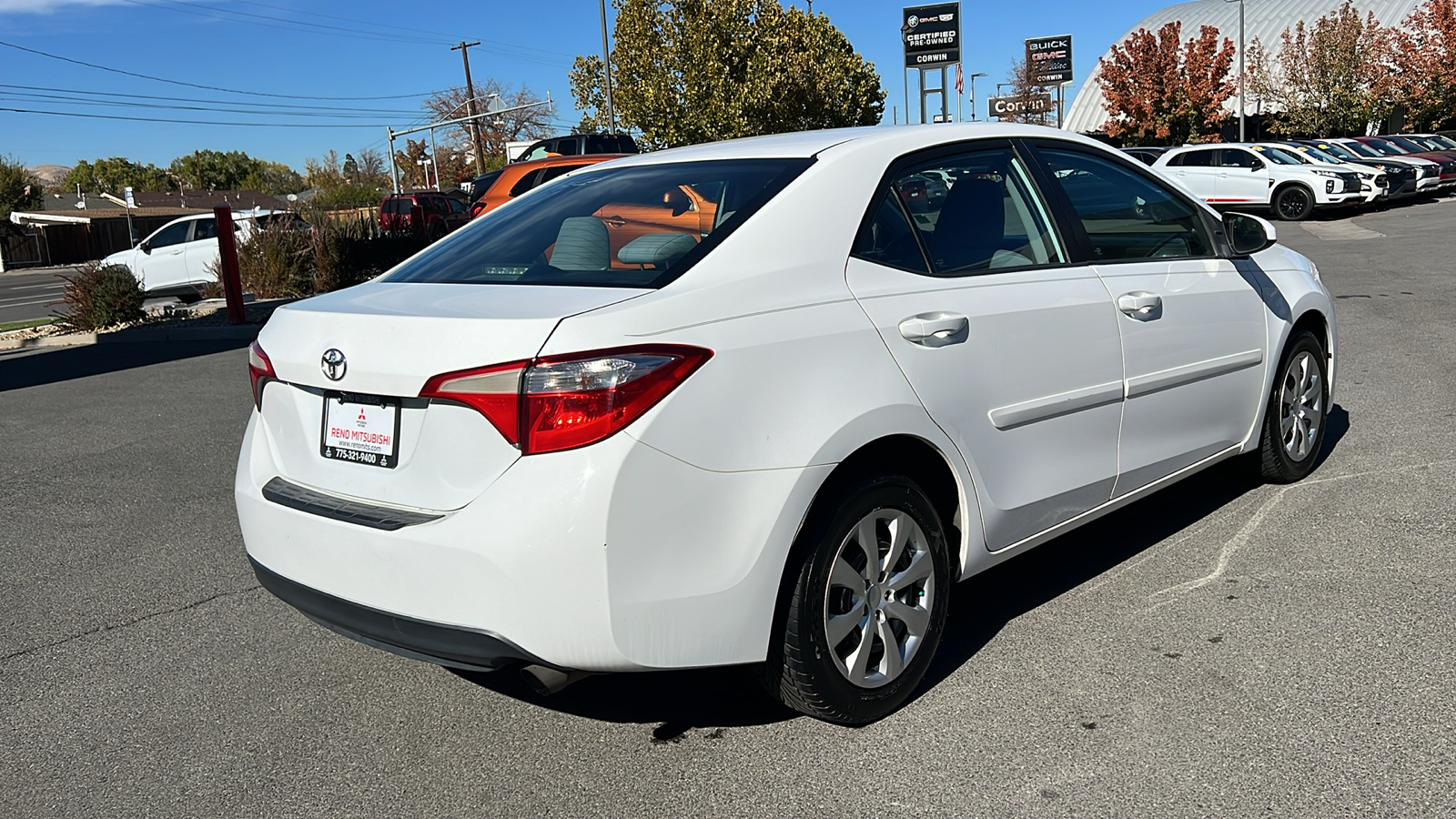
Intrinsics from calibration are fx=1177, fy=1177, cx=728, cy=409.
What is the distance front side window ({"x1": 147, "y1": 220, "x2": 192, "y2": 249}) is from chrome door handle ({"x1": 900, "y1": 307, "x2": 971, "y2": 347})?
74.4 ft

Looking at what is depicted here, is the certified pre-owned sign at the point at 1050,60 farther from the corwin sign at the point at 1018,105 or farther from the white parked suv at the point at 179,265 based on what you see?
the white parked suv at the point at 179,265

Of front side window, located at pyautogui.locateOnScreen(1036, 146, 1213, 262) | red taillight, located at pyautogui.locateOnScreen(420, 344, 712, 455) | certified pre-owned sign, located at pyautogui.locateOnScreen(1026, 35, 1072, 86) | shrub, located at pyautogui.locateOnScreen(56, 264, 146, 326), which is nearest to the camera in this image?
red taillight, located at pyautogui.locateOnScreen(420, 344, 712, 455)

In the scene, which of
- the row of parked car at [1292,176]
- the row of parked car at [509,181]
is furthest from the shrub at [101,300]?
the row of parked car at [1292,176]

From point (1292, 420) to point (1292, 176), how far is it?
79.9 feet

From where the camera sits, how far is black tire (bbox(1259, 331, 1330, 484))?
5.12m

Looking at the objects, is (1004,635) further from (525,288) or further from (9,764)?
(9,764)

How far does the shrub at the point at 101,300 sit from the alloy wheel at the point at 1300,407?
15.5 meters

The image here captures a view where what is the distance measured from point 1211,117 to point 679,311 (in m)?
62.9

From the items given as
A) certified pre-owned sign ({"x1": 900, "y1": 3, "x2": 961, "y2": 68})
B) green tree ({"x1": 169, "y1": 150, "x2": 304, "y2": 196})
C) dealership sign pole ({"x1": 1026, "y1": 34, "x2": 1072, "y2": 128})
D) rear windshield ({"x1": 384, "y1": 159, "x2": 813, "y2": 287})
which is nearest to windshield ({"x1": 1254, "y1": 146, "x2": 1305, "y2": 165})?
certified pre-owned sign ({"x1": 900, "y1": 3, "x2": 961, "y2": 68})

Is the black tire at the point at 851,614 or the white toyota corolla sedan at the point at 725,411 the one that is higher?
the white toyota corolla sedan at the point at 725,411

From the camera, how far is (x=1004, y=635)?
390 cm

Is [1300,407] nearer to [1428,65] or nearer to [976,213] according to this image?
[976,213]

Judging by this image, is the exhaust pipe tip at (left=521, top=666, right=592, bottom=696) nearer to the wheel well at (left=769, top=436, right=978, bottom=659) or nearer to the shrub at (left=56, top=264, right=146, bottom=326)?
the wheel well at (left=769, top=436, right=978, bottom=659)

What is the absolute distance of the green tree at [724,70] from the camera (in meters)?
39.5
